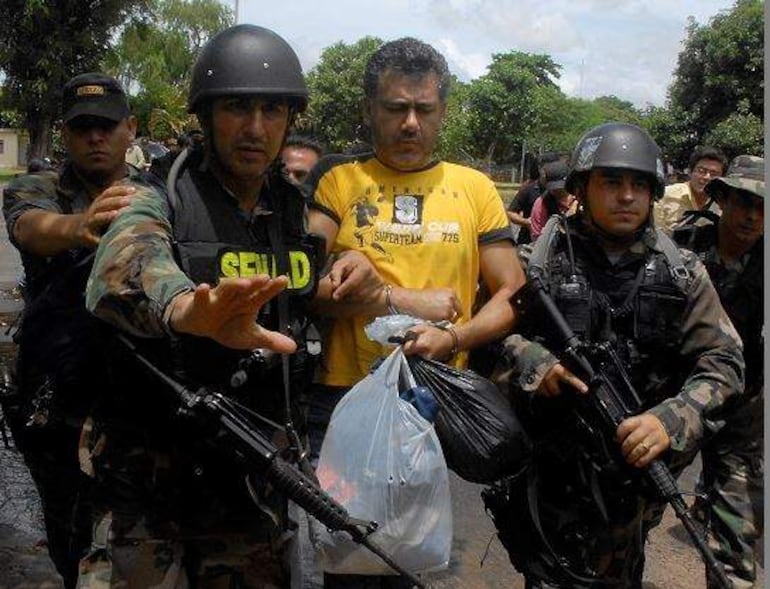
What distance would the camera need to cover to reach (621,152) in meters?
3.10

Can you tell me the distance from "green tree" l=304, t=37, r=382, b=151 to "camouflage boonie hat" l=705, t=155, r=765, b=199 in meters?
49.6

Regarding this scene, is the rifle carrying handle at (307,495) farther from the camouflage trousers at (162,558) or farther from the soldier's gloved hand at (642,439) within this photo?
the soldier's gloved hand at (642,439)

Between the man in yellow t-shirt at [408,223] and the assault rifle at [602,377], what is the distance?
0.47 feet

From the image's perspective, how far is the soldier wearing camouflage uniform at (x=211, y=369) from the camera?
7.97ft

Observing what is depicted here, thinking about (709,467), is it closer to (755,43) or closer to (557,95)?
(755,43)

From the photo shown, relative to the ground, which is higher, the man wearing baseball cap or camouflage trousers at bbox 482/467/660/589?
the man wearing baseball cap

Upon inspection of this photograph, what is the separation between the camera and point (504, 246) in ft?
10.3

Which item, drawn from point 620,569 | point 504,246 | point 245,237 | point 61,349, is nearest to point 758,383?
point 620,569

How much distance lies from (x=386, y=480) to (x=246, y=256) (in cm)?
67

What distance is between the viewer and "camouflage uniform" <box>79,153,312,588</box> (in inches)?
95.7

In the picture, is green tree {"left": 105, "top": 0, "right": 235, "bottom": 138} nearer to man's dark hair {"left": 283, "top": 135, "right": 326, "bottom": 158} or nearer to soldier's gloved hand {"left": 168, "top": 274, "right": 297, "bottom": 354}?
man's dark hair {"left": 283, "top": 135, "right": 326, "bottom": 158}

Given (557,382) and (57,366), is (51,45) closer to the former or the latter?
(57,366)

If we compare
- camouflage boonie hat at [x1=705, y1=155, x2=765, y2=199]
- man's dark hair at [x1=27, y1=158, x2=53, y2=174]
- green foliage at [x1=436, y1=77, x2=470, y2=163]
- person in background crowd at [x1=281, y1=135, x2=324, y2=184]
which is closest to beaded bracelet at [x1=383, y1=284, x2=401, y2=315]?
man's dark hair at [x1=27, y1=158, x2=53, y2=174]

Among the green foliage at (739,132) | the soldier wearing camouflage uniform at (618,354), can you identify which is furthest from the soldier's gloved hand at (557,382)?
the green foliage at (739,132)
